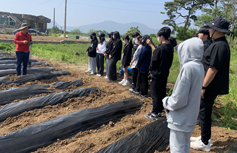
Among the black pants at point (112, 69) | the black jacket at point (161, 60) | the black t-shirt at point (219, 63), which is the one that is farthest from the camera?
the black pants at point (112, 69)

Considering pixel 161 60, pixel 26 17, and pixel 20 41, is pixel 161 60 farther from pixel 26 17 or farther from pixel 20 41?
pixel 26 17

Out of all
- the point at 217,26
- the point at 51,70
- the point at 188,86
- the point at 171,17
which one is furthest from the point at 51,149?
the point at 171,17

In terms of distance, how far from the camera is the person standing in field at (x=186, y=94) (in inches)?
66.7

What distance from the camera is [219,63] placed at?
227cm

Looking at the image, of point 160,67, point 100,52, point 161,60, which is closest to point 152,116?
point 160,67

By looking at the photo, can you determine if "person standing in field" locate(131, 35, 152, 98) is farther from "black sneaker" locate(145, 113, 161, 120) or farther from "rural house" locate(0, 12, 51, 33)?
"rural house" locate(0, 12, 51, 33)

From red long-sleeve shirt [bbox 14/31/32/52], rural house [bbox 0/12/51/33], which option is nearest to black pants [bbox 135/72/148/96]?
red long-sleeve shirt [bbox 14/31/32/52]

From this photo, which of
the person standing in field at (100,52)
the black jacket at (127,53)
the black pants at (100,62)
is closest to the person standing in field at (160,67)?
the black jacket at (127,53)

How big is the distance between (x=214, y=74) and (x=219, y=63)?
0.51ft

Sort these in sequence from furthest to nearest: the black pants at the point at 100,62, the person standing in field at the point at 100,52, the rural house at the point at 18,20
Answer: the rural house at the point at 18,20 < the black pants at the point at 100,62 < the person standing in field at the point at 100,52

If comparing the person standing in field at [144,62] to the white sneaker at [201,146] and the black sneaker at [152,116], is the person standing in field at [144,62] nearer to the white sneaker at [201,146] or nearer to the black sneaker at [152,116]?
the black sneaker at [152,116]

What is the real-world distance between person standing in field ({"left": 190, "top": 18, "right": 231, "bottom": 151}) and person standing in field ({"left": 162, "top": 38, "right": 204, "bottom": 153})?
0.71m

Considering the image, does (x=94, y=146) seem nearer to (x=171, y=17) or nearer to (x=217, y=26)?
(x=217, y=26)

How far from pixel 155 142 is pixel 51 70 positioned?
507cm
